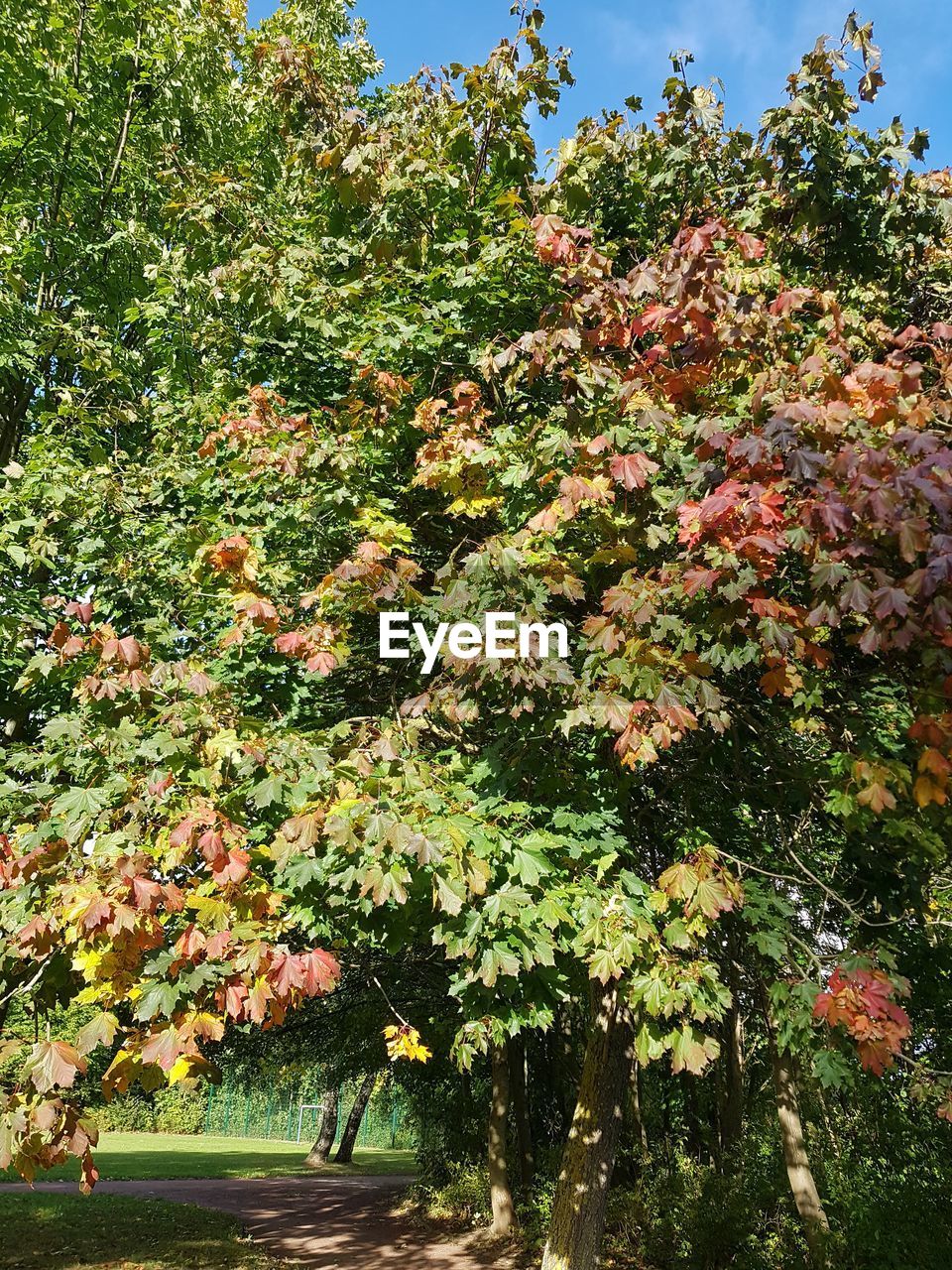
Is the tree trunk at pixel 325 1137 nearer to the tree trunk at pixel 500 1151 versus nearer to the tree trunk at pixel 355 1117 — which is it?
the tree trunk at pixel 355 1117

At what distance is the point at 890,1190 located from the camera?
8609 mm

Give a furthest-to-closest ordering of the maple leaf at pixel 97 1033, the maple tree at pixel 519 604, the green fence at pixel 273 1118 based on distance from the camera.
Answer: the green fence at pixel 273 1118 → the maple tree at pixel 519 604 → the maple leaf at pixel 97 1033

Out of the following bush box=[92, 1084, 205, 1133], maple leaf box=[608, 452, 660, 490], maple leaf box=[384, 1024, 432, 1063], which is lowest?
bush box=[92, 1084, 205, 1133]

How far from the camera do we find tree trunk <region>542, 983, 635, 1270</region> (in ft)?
19.9

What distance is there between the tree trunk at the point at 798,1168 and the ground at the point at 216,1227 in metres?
4.68

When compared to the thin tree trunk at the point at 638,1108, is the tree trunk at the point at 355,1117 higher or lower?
lower

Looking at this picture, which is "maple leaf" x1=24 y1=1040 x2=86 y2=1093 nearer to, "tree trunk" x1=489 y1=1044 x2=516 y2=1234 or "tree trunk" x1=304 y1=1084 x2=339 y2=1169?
"tree trunk" x1=489 y1=1044 x2=516 y2=1234

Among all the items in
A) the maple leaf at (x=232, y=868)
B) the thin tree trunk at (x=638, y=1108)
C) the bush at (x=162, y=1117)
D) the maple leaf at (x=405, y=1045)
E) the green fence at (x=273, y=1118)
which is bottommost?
the green fence at (x=273, y=1118)

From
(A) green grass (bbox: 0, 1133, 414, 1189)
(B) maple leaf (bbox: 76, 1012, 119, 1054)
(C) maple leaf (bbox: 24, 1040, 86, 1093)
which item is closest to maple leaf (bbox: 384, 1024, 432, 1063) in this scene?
(B) maple leaf (bbox: 76, 1012, 119, 1054)

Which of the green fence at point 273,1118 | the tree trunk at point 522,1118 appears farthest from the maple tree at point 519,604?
the green fence at point 273,1118

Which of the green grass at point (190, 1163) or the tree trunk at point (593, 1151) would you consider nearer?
the tree trunk at point (593, 1151)

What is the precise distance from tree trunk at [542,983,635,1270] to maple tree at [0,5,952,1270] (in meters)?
0.04

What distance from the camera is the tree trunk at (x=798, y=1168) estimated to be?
8070mm

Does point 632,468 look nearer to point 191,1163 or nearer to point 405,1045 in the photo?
point 405,1045
